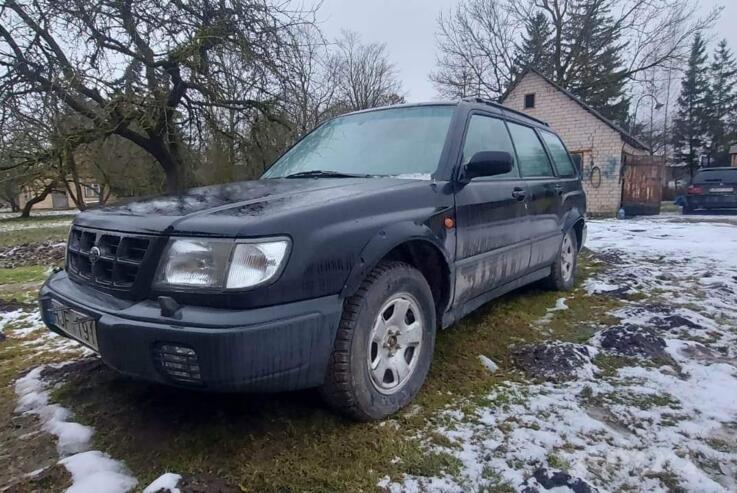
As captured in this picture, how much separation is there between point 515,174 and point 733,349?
1898mm

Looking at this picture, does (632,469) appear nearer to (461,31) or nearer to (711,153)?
(461,31)

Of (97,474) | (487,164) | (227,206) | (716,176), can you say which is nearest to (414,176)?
(487,164)

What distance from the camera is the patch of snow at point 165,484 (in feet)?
5.59

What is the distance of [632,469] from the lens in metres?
1.85

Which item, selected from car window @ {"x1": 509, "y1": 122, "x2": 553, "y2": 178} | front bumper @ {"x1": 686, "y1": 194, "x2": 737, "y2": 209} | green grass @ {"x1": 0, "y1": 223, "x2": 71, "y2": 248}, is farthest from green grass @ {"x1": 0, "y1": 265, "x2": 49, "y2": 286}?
front bumper @ {"x1": 686, "y1": 194, "x2": 737, "y2": 209}

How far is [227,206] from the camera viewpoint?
1960mm

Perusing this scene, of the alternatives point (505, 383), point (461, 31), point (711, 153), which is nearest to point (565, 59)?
point (461, 31)

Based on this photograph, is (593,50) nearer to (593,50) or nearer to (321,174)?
(593,50)

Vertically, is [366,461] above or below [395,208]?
below

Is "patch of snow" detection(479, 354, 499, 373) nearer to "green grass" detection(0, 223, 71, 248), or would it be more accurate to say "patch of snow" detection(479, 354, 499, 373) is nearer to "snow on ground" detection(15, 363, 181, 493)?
"snow on ground" detection(15, 363, 181, 493)

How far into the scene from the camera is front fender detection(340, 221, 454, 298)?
1.93m

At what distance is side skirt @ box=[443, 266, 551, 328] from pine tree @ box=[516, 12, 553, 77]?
78.7ft

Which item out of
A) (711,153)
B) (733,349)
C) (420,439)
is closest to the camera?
(420,439)

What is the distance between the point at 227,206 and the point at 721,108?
143 feet
